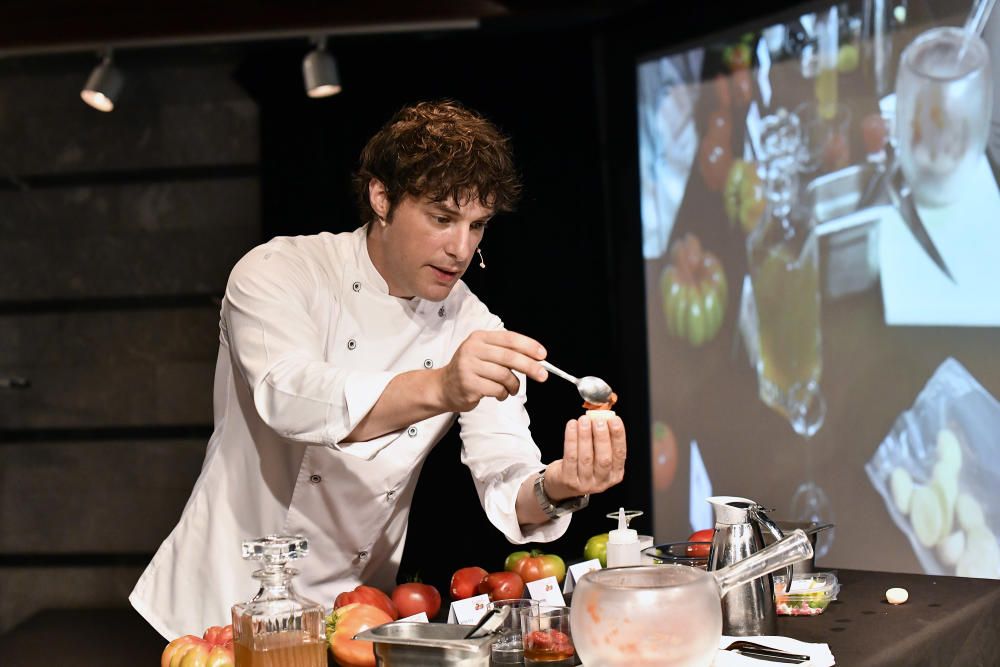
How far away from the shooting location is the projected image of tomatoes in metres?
3.90

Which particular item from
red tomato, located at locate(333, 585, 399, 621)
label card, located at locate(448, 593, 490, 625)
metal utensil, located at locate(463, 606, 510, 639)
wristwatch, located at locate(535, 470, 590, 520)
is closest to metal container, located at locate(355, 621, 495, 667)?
metal utensil, located at locate(463, 606, 510, 639)

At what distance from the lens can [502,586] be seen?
1.72m

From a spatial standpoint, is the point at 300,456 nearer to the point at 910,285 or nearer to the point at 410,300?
the point at 410,300

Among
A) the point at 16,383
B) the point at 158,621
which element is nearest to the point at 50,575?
the point at 16,383

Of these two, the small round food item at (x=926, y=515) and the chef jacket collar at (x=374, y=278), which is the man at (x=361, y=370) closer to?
the chef jacket collar at (x=374, y=278)

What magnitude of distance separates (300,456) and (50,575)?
3249 mm

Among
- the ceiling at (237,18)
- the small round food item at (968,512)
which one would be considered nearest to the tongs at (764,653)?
the small round food item at (968,512)

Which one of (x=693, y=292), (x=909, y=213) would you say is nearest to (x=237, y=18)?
(x=693, y=292)

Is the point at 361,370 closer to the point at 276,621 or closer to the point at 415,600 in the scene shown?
the point at 415,600

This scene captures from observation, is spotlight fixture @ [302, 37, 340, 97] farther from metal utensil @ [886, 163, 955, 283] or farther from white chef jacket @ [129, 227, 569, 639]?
metal utensil @ [886, 163, 955, 283]

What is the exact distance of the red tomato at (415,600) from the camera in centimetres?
161

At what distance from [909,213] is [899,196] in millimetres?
66

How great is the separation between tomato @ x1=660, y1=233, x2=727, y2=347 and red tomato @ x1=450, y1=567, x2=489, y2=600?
2.17 meters

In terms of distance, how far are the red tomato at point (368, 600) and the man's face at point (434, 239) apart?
0.58 metres
